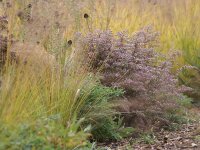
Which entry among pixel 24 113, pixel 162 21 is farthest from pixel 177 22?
pixel 24 113

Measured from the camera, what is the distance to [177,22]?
30.2 feet

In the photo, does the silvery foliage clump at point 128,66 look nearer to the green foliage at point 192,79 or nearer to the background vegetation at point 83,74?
the background vegetation at point 83,74

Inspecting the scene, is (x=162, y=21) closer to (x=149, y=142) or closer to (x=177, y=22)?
(x=177, y=22)

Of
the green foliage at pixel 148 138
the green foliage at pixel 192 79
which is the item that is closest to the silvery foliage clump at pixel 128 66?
the green foliage at pixel 148 138

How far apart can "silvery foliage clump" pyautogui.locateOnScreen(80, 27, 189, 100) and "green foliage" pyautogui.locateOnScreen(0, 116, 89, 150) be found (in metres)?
2.51

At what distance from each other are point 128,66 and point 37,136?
3.12 meters

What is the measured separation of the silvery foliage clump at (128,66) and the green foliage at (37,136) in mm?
2515

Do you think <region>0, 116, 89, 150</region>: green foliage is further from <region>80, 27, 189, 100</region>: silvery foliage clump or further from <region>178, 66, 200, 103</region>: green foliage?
<region>178, 66, 200, 103</region>: green foliage

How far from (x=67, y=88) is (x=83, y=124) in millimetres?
449

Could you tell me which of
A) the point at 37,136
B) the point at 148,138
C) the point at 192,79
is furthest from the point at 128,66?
the point at 37,136

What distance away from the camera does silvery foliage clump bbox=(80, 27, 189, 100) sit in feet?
20.6

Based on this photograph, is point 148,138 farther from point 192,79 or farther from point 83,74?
point 192,79

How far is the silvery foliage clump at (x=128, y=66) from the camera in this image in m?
6.27

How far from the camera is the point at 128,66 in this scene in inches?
252
